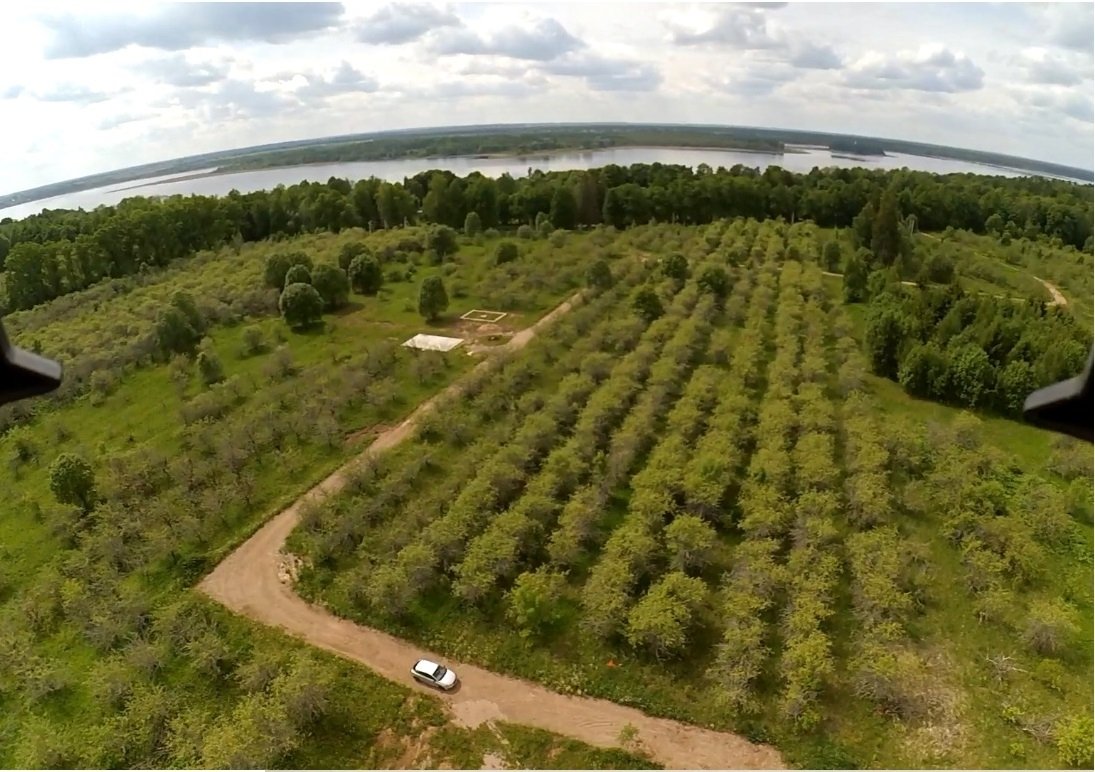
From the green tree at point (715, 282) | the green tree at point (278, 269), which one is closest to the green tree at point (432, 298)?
the green tree at point (278, 269)

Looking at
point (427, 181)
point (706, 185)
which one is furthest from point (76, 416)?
point (706, 185)

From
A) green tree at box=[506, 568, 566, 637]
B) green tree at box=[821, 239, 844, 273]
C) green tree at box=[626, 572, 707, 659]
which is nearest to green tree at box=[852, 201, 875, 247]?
green tree at box=[821, 239, 844, 273]

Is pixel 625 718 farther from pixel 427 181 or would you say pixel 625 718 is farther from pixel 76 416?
pixel 427 181

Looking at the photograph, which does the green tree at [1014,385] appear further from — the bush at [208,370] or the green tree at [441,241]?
the green tree at [441,241]

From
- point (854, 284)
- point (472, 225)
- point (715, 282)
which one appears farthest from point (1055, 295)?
point (472, 225)

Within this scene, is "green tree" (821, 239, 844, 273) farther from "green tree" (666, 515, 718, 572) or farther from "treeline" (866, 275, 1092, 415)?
"green tree" (666, 515, 718, 572)
